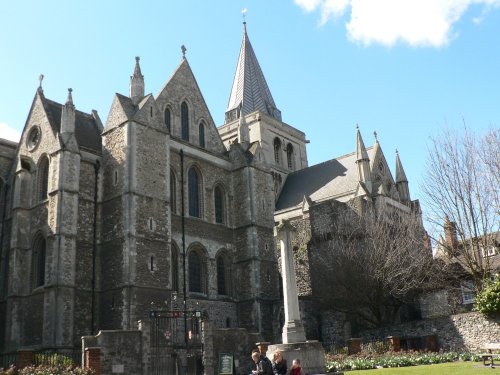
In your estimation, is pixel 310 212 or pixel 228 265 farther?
pixel 310 212

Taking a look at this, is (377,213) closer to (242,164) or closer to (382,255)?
(382,255)

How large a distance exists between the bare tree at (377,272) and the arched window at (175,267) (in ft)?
28.0

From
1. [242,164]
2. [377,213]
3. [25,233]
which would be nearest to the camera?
[25,233]

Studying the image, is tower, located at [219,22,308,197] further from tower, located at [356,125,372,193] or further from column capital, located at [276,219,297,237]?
column capital, located at [276,219,297,237]

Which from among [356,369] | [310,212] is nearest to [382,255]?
[310,212]

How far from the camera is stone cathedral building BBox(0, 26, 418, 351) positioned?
24.4 meters

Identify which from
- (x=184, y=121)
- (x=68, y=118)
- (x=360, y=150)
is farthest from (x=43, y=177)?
(x=360, y=150)

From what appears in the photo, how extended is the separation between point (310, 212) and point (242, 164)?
653cm

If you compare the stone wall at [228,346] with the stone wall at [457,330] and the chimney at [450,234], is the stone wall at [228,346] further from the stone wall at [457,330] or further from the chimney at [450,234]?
the chimney at [450,234]

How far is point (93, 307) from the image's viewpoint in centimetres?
2459

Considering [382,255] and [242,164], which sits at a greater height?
[242,164]

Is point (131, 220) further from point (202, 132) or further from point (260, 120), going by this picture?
point (260, 120)

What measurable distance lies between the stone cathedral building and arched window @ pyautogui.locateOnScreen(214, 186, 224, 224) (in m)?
0.06

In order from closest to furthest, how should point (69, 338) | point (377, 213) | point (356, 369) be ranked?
point (356, 369) < point (69, 338) < point (377, 213)
